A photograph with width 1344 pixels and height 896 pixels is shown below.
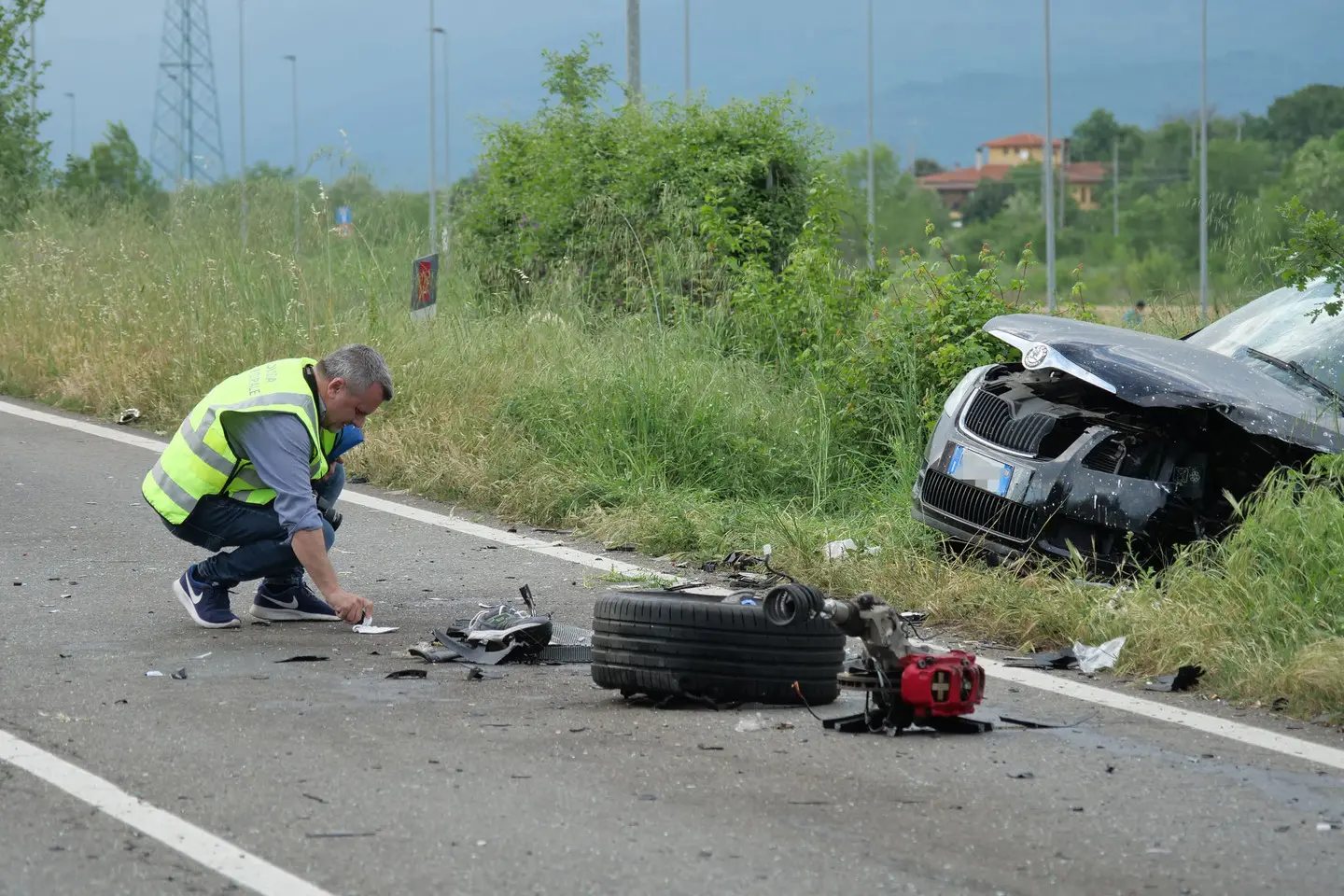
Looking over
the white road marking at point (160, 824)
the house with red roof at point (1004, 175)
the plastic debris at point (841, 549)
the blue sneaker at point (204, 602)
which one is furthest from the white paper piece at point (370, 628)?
the house with red roof at point (1004, 175)

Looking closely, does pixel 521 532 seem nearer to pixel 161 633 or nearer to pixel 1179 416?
pixel 161 633

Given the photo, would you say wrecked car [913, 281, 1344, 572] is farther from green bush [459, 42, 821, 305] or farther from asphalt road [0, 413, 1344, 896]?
green bush [459, 42, 821, 305]

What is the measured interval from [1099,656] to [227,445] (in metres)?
3.49

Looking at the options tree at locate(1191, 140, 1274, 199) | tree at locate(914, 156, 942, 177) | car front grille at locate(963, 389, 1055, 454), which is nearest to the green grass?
car front grille at locate(963, 389, 1055, 454)

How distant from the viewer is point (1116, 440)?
6.61 metres

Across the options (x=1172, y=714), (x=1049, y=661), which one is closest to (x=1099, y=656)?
(x=1049, y=661)

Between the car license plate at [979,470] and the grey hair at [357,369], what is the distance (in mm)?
2549

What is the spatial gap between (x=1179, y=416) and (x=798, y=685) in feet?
7.21

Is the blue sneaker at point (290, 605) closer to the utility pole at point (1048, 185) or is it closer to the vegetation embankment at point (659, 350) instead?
the vegetation embankment at point (659, 350)

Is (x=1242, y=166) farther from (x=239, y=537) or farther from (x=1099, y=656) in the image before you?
(x=239, y=537)

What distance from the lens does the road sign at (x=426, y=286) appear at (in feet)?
41.4

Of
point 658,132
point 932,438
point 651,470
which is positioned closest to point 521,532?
point 651,470

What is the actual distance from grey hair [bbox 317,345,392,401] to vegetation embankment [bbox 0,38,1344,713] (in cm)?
220

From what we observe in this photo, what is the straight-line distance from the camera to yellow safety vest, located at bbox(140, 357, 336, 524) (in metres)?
6.30
